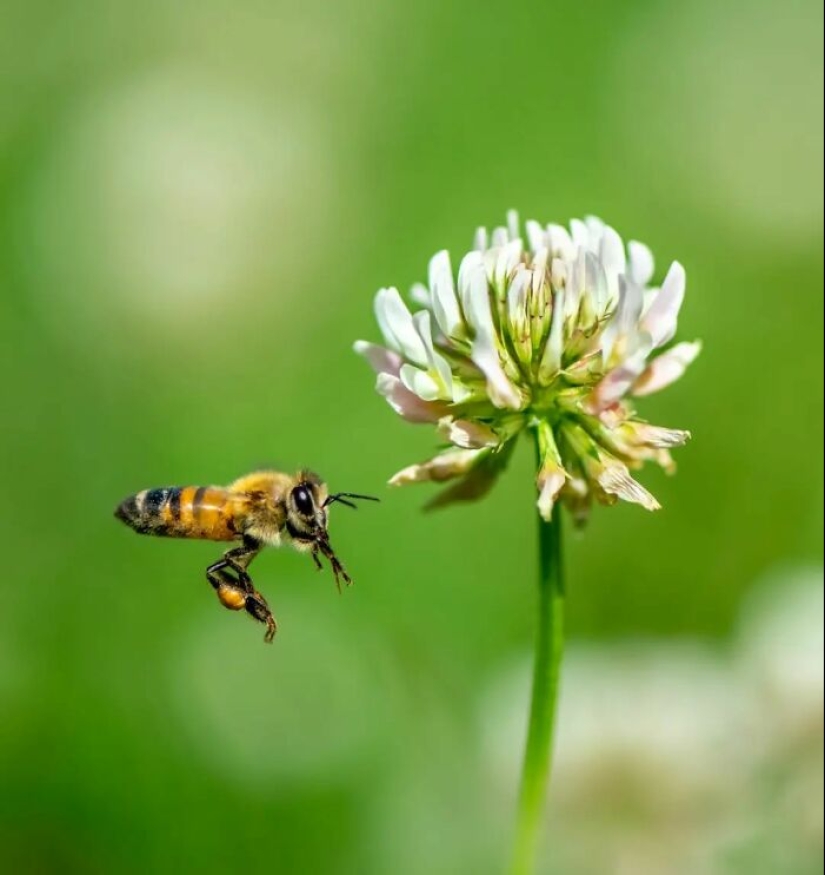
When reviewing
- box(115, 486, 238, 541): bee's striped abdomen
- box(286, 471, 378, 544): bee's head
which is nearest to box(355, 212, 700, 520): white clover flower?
box(286, 471, 378, 544): bee's head

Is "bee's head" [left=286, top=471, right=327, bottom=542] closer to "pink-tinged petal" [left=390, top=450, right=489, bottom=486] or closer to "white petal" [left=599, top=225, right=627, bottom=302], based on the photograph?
"pink-tinged petal" [left=390, top=450, right=489, bottom=486]

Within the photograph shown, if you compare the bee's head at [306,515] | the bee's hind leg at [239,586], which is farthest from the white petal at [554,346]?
the bee's hind leg at [239,586]

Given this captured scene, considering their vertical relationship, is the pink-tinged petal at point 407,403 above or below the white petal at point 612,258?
below

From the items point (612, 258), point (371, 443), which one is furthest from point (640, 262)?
point (371, 443)

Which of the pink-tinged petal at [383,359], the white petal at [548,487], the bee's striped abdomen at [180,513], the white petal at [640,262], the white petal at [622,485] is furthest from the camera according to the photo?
the bee's striped abdomen at [180,513]

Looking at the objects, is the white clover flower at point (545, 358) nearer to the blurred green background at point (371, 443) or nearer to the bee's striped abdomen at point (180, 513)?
the bee's striped abdomen at point (180, 513)

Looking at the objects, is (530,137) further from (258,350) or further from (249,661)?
(249,661)

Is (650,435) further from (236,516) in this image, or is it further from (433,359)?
(236,516)

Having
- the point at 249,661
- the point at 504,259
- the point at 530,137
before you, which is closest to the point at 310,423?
the point at 249,661
